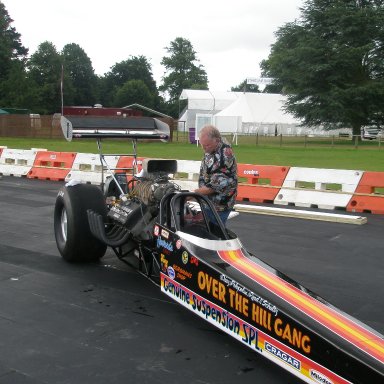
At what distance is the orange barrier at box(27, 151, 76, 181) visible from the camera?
16469mm

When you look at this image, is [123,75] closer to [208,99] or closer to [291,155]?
[208,99]

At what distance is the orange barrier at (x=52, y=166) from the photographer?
54.0 ft

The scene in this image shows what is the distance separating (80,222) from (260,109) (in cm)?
4635

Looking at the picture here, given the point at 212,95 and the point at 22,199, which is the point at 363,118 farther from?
the point at 22,199

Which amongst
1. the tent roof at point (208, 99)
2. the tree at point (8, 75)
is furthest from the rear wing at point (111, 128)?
the tree at point (8, 75)

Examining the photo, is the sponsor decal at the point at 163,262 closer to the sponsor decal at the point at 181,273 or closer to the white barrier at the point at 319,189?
the sponsor decal at the point at 181,273

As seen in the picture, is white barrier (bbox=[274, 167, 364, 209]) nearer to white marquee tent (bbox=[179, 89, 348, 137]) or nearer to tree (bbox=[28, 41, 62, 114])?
white marquee tent (bbox=[179, 89, 348, 137])

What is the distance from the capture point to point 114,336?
4738 mm

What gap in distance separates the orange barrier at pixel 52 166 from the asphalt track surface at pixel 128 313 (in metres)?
7.43

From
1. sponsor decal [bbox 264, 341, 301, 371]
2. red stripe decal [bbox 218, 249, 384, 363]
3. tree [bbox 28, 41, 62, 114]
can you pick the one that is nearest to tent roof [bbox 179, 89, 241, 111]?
tree [bbox 28, 41, 62, 114]

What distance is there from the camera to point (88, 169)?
16.3m

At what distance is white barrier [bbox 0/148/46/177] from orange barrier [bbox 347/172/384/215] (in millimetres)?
10011

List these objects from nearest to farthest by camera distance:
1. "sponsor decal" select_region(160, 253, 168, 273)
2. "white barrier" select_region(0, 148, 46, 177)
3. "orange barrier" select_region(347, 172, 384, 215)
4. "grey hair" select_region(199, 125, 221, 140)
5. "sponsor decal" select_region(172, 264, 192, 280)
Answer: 1. "sponsor decal" select_region(172, 264, 192, 280)
2. "sponsor decal" select_region(160, 253, 168, 273)
3. "grey hair" select_region(199, 125, 221, 140)
4. "orange barrier" select_region(347, 172, 384, 215)
5. "white barrier" select_region(0, 148, 46, 177)

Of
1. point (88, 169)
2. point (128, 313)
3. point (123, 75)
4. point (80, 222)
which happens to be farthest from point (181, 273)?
point (123, 75)
